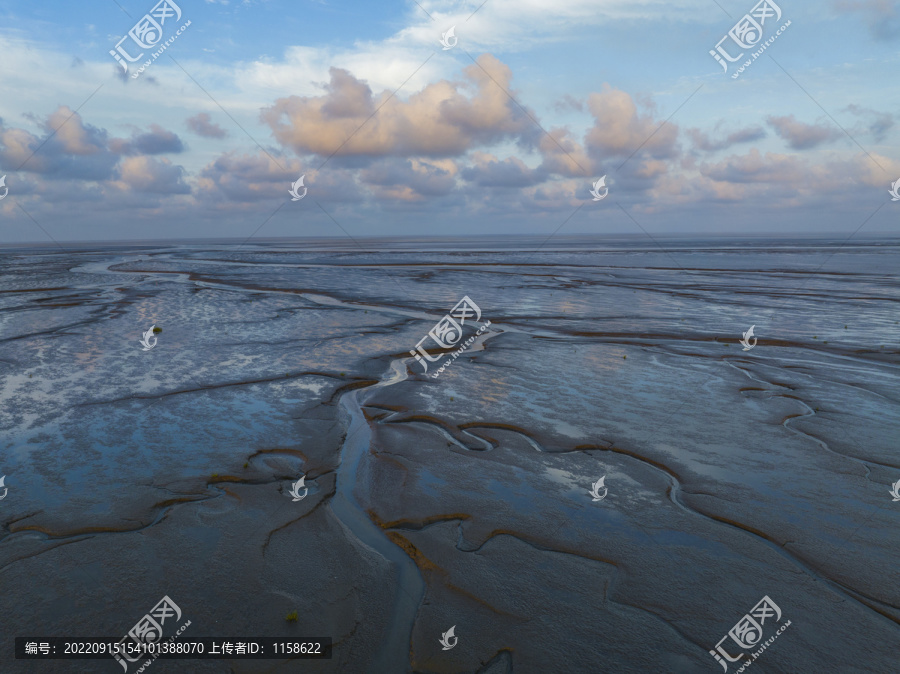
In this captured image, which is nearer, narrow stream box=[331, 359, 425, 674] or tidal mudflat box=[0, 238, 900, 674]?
narrow stream box=[331, 359, 425, 674]

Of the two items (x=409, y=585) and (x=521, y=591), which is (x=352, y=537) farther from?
(x=521, y=591)

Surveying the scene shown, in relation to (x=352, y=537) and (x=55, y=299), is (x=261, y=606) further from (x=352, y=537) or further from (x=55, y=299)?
(x=55, y=299)

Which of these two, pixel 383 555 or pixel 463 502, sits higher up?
pixel 463 502

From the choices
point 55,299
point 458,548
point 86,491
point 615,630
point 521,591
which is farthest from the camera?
point 55,299

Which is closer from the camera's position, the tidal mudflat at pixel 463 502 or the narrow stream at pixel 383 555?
the narrow stream at pixel 383 555

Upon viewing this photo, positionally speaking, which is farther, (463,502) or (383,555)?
(463,502)

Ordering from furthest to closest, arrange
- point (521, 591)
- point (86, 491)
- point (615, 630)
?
point (86, 491)
point (521, 591)
point (615, 630)

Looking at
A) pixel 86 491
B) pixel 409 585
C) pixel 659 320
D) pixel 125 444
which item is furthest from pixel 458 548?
pixel 659 320

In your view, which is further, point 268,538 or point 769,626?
point 268,538
